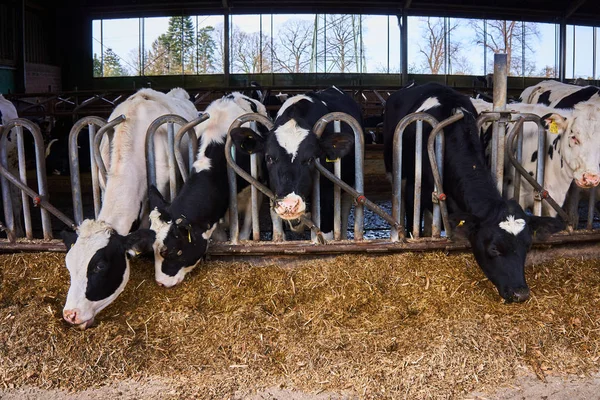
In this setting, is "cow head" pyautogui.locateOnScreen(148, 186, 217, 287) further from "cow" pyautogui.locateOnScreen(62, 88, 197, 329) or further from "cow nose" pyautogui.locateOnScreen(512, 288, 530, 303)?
"cow nose" pyautogui.locateOnScreen(512, 288, 530, 303)

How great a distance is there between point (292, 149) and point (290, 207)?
2.12 ft

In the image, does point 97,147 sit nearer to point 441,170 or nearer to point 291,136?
point 291,136

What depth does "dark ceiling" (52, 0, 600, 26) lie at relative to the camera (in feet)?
64.7

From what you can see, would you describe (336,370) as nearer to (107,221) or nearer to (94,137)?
(107,221)

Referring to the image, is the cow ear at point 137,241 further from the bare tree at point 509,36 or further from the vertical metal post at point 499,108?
the bare tree at point 509,36

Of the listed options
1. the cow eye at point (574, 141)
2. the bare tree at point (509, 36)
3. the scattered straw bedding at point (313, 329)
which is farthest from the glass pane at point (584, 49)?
the scattered straw bedding at point (313, 329)

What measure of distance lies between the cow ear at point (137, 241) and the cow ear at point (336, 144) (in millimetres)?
1606

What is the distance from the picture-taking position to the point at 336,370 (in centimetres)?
369

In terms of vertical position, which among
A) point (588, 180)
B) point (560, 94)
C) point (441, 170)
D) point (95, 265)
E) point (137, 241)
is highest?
point (560, 94)

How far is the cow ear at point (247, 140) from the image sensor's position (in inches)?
186

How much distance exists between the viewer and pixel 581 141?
5.29 metres

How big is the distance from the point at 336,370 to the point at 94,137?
3008mm

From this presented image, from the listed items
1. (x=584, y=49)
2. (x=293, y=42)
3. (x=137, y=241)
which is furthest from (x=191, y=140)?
(x=584, y=49)

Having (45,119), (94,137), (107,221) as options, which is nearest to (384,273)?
(107,221)
